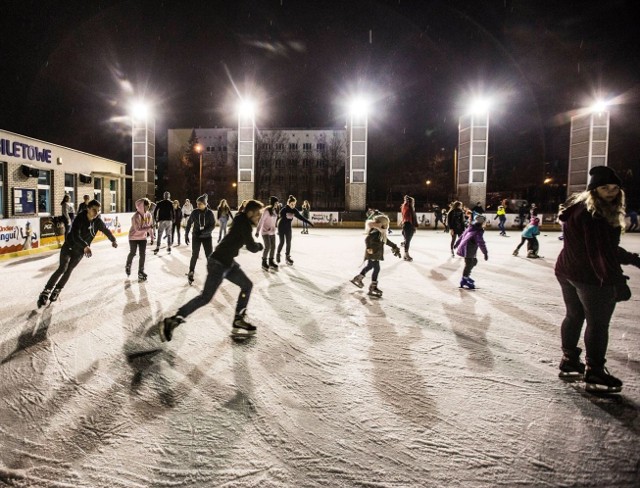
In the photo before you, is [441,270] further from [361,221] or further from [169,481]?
[361,221]

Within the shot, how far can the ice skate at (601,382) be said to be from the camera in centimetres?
312

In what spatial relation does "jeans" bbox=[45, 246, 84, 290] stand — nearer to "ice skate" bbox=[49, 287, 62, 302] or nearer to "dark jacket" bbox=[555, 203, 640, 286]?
"ice skate" bbox=[49, 287, 62, 302]

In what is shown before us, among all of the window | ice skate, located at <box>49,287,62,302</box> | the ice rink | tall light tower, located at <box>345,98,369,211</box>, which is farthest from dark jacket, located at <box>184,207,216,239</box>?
tall light tower, located at <box>345,98,369,211</box>

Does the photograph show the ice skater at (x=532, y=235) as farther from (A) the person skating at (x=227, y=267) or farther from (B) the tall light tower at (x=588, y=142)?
(B) the tall light tower at (x=588, y=142)

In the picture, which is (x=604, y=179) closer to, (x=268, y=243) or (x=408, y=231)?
(x=268, y=243)

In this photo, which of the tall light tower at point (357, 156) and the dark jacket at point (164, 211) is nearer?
the dark jacket at point (164, 211)

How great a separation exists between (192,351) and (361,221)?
23.9 m

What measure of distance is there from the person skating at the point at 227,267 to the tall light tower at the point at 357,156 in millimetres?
24109

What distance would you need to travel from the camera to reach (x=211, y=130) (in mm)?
71438

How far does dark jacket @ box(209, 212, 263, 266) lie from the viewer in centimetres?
433

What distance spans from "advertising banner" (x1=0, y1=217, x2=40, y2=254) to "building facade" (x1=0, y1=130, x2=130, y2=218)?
16.6 feet

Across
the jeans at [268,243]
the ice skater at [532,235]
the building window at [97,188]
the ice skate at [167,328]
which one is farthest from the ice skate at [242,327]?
the building window at [97,188]

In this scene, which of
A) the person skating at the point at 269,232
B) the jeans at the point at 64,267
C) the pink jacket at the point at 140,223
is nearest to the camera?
the jeans at the point at 64,267

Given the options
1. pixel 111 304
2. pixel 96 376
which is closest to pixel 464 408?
pixel 96 376
